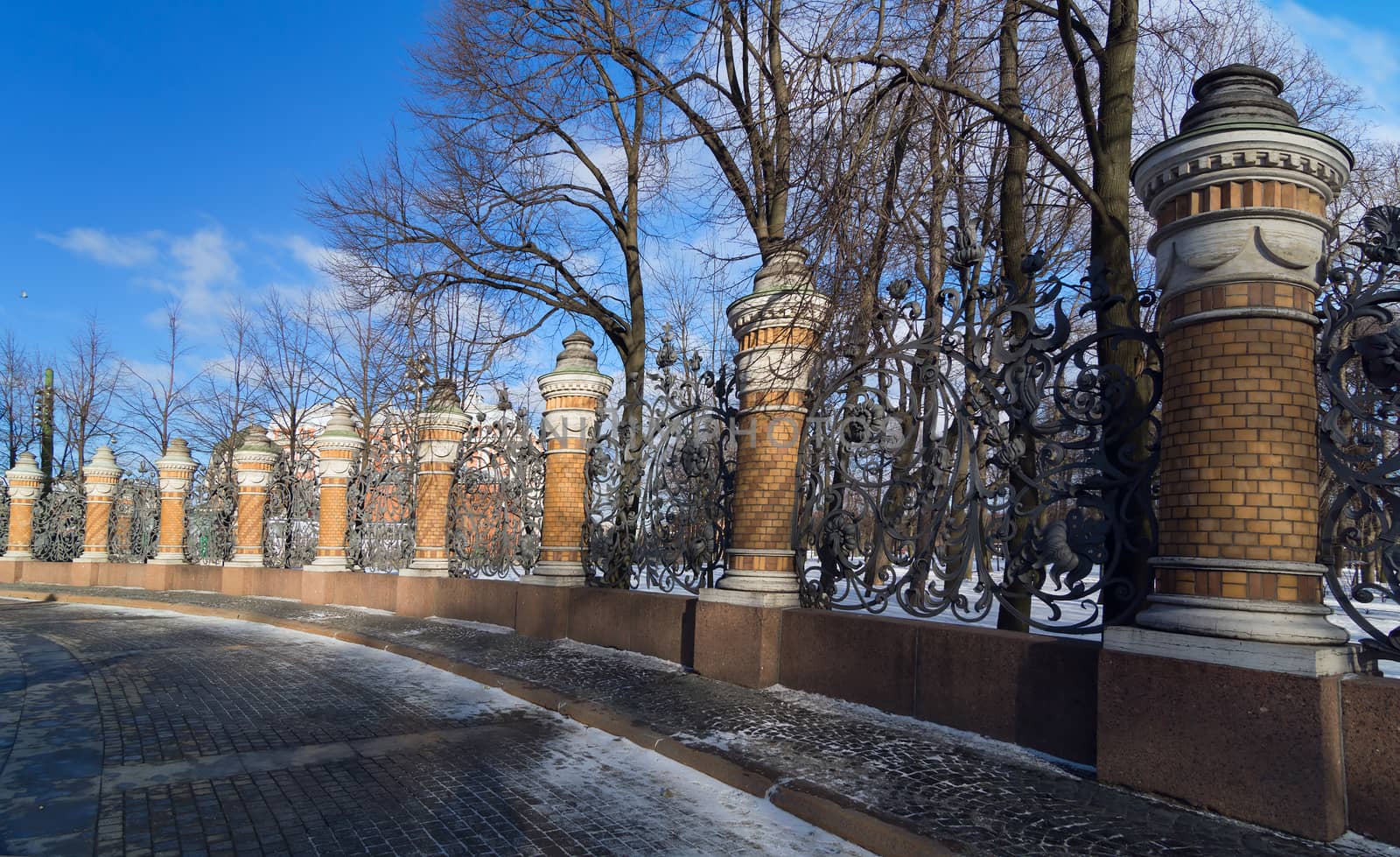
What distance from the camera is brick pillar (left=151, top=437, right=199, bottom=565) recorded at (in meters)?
19.8

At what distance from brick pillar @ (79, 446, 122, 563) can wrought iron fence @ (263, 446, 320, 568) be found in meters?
7.42

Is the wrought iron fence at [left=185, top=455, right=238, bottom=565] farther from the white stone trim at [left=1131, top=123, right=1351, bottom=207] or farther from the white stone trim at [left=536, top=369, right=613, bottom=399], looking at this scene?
the white stone trim at [left=1131, top=123, right=1351, bottom=207]

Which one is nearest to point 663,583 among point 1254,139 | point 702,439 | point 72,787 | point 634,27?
point 702,439

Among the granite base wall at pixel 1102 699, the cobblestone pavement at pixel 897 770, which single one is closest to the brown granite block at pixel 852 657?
the granite base wall at pixel 1102 699

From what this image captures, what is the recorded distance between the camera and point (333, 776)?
5047 millimetres

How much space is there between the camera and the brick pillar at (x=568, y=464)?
10883 millimetres

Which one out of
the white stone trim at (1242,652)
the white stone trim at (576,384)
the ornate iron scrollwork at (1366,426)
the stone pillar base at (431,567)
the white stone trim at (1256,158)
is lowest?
the stone pillar base at (431,567)

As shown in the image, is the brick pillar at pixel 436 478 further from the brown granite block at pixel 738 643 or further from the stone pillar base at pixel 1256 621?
the stone pillar base at pixel 1256 621

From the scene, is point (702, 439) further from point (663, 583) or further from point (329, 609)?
point (329, 609)

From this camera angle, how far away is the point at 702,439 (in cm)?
900

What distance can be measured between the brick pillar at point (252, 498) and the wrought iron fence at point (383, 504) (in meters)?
3.39

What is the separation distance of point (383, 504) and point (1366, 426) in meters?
13.4

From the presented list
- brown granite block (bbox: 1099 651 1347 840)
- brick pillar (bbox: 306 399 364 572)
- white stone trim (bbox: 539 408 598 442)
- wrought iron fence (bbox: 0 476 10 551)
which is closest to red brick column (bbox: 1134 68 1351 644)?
brown granite block (bbox: 1099 651 1347 840)

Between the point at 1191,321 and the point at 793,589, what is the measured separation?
4.04 m
